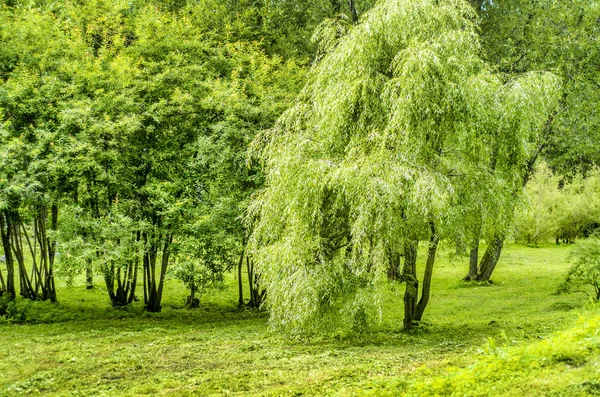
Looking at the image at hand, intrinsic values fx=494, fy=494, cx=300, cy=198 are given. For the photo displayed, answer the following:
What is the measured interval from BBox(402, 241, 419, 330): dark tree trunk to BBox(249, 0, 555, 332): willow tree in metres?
0.07

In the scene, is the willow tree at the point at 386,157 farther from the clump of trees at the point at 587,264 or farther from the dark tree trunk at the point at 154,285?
the dark tree trunk at the point at 154,285

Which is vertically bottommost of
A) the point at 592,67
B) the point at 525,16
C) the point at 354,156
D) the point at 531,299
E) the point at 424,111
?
the point at 531,299

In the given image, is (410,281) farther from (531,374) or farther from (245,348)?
(531,374)

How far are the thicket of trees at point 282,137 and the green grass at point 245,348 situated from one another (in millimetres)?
1206

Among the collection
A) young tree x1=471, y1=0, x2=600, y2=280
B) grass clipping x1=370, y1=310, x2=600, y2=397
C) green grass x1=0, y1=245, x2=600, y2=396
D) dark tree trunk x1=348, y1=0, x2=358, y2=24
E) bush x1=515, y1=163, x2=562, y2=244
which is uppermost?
dark tree trunk x1=348, y1=0, x2=358, y2=24

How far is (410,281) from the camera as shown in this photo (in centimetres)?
1434

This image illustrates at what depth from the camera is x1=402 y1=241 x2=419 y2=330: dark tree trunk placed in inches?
545

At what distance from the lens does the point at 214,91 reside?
1981 centimetres

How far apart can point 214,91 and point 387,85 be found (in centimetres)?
902

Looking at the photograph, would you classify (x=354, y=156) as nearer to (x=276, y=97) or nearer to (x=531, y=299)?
(x=276, y=97)

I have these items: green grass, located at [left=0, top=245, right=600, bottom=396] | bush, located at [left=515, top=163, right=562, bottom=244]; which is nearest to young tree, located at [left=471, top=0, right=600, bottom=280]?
green grass, located at [left=0, top=245, right=600, bottom=396]

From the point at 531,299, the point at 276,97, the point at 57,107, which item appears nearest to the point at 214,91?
the point at 276,97

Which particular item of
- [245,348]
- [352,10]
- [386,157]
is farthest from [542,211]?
[245,348]

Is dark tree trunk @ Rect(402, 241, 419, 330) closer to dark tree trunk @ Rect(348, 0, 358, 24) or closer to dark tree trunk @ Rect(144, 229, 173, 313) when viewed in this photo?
dark tree trunk @ Rect(144, 229, 173, 313)
